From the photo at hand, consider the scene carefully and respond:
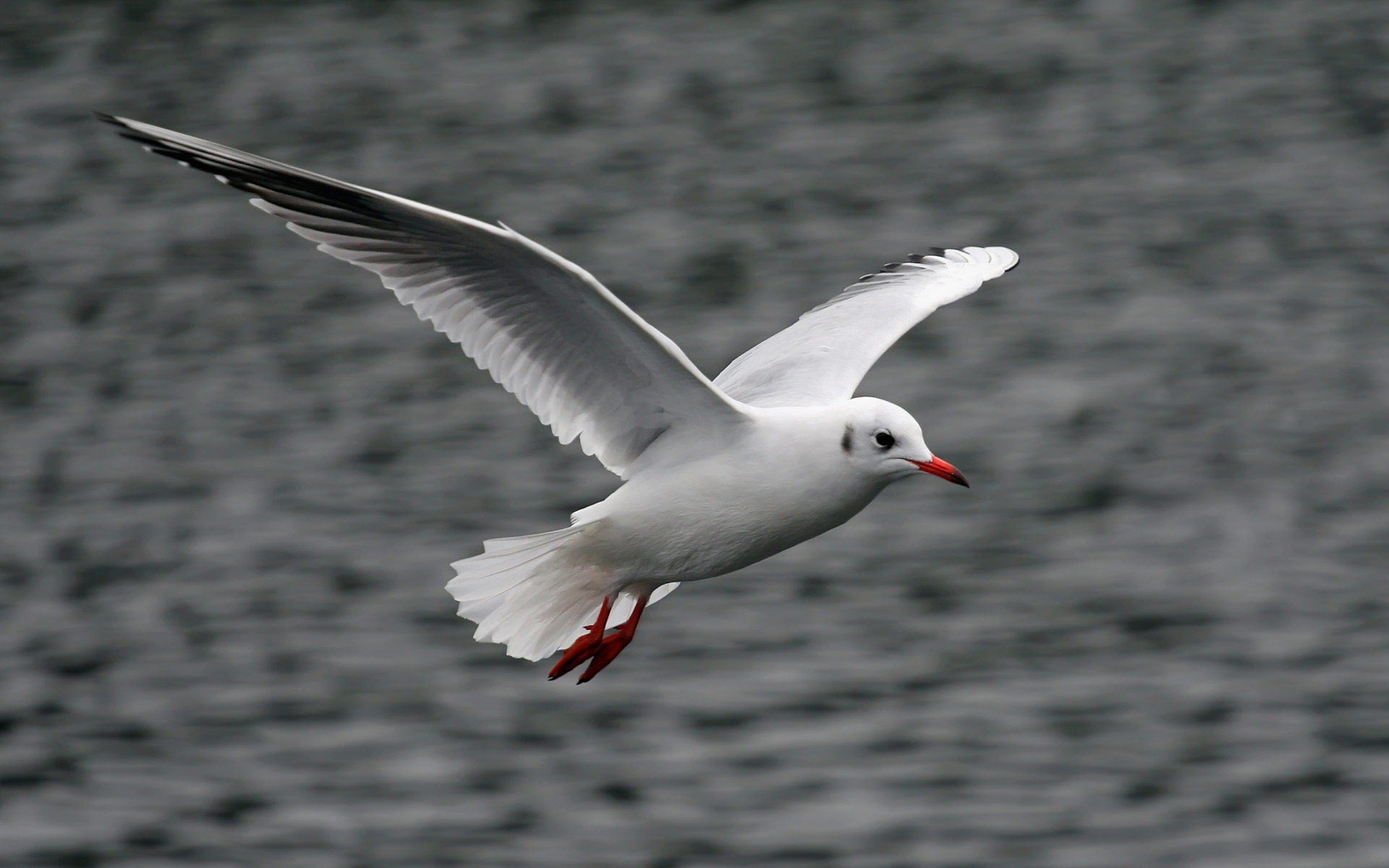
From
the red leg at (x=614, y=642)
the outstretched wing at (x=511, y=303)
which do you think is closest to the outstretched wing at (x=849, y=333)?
the outstretched wing at (x=511, y=303)

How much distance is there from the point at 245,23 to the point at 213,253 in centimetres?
672

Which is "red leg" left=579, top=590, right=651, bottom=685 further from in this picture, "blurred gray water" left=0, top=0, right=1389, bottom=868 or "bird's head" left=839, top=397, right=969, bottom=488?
"blurred gray water" left=0, top=0, right=1389, bottom=868

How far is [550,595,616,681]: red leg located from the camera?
799 cm

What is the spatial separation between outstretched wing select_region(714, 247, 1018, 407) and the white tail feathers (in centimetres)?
98

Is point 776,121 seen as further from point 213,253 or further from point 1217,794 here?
point 1217,794

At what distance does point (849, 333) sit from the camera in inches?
359

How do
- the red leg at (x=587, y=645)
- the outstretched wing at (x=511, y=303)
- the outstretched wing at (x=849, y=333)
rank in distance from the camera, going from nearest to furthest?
1. the outstretched wing at (x=511, y=303)
2. the red leg at (x=587, y=645)
3. the outstretched wing at (x=849, y=333)

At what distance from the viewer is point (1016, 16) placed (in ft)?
97.0

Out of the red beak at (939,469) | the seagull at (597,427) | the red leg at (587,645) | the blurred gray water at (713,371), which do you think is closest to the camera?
the seagull at (597,427)

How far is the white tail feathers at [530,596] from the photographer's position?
808 centimetres

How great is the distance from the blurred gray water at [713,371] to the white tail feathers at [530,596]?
5.59 meters

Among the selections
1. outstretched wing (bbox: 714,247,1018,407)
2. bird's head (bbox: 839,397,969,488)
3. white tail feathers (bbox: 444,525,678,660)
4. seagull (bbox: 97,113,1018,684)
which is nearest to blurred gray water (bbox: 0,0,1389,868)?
outstretched wing (bbox: 714,247,1018,407)

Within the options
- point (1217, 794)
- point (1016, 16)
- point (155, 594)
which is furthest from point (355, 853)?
point (1016, 16)

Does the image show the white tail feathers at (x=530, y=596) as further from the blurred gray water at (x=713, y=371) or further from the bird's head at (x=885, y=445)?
the blurred gray water at (x=713, y=371)
